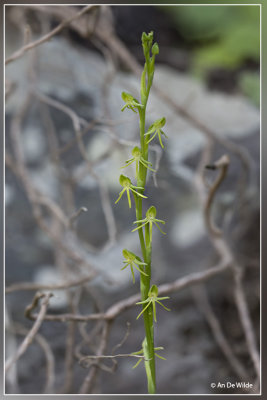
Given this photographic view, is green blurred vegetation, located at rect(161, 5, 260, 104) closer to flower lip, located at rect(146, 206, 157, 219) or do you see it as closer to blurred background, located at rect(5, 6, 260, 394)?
blurred background, located at rect(5, 6, 260, 394)

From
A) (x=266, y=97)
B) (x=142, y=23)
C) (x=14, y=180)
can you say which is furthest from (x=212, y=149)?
(x=14, y=180)

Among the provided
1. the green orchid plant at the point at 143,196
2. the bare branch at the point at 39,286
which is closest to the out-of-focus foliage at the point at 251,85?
the green orchid plant at the point at 143,196

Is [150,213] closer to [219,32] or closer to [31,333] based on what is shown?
[31,333]

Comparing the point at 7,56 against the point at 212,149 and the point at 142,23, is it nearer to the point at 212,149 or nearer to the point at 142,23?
the point at 142,23

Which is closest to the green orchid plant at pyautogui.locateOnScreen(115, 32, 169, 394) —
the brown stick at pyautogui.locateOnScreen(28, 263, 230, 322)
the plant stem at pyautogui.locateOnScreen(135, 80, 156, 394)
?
the plant stem at pyautogui.locateOnScreen(135, 80, 156, 394)

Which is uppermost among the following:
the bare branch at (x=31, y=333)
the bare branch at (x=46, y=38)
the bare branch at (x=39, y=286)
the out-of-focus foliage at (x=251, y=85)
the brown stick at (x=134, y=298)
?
the bare branch at (x=46, y=38)

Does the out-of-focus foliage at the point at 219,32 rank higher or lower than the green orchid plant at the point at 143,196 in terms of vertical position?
higher

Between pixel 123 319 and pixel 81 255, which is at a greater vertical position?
pixel 81 255

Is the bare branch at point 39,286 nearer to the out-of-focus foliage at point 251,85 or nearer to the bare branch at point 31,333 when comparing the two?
the bare branch at point 31,333
